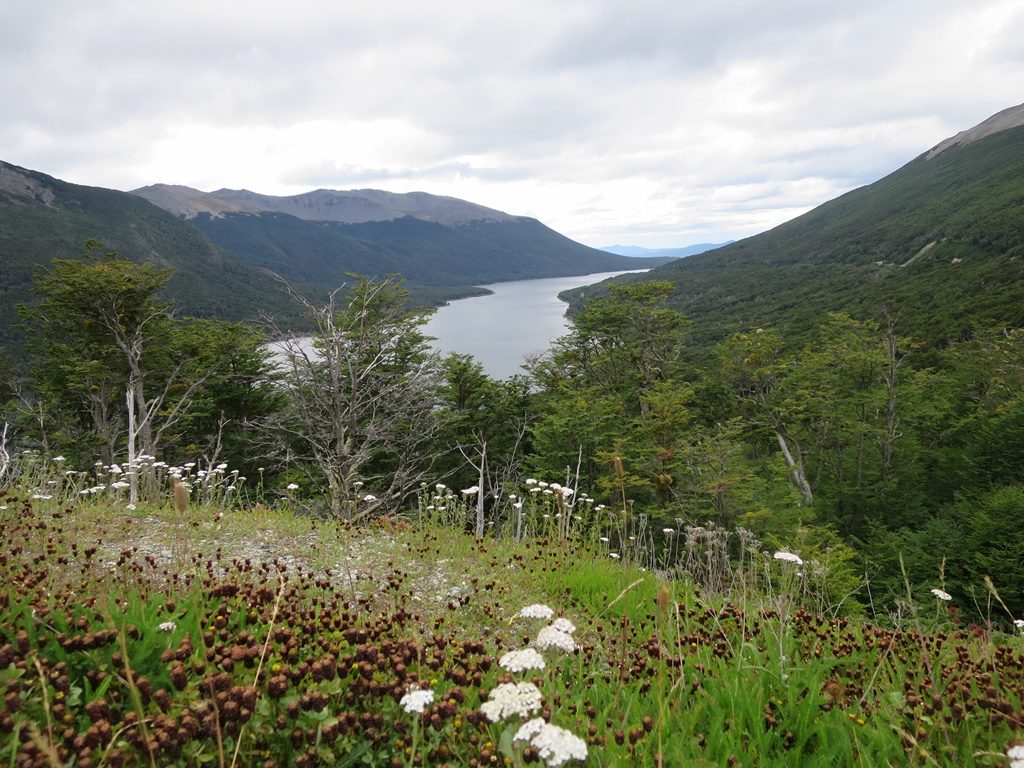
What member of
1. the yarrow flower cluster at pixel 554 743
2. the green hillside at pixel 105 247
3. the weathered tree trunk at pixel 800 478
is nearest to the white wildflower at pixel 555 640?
the yarrow flower cluster at pixel 554 743

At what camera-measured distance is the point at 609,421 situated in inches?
918

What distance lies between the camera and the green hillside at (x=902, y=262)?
65.8m

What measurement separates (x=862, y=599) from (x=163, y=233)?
24053 cm

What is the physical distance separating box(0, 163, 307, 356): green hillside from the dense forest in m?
66.3

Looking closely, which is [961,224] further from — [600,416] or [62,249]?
[62,249]

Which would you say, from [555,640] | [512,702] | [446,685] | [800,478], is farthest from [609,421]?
[512,702]

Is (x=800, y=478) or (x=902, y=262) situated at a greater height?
(x=902, y=262)

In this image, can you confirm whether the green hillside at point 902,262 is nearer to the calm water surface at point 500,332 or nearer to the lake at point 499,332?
the lake at point 499,332

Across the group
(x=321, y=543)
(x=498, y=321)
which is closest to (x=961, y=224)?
(x=498, y=321)

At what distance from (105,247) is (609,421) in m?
99.2

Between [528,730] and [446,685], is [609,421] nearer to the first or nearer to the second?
[446,685]

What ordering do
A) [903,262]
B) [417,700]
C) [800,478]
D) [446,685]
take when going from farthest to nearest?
[903,262], [800,478], [446,685], [417,700]

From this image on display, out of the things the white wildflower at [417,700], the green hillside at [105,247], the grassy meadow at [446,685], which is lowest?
the grassy meadow at [446,685]

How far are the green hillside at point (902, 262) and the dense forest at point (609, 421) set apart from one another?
687 cm
